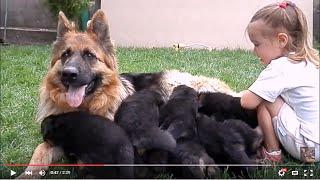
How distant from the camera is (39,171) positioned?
2.53m

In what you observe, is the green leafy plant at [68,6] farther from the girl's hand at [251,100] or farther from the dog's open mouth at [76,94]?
the girl's hand at [251,100]

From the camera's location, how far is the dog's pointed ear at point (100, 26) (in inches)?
124

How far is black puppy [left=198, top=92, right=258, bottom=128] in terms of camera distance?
10.1 feet

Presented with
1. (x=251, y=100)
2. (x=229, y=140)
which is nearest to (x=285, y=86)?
(x=251, y=100)

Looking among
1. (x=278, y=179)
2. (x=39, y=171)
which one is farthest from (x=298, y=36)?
(x=39, y=171)

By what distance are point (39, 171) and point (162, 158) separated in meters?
0.64

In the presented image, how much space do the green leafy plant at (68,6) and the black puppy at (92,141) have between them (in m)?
3.00

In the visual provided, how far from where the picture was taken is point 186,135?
2668 mm

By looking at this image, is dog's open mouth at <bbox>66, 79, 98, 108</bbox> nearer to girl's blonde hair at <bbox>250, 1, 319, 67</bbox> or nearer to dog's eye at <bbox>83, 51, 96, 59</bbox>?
dog's eye at <bbox>83, 51, 96, 59</bbox>

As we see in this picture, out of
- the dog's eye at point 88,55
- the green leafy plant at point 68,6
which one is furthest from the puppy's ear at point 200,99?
the green leafy plant at point 68,6

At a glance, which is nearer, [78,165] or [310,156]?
[78,165]

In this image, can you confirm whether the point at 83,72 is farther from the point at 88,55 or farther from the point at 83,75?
the point at 88,55

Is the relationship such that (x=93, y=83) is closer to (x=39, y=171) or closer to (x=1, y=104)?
(x=39, y=171)

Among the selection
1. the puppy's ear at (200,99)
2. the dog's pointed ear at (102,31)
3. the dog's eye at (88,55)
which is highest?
the dog's pointed ear at (102,31)
